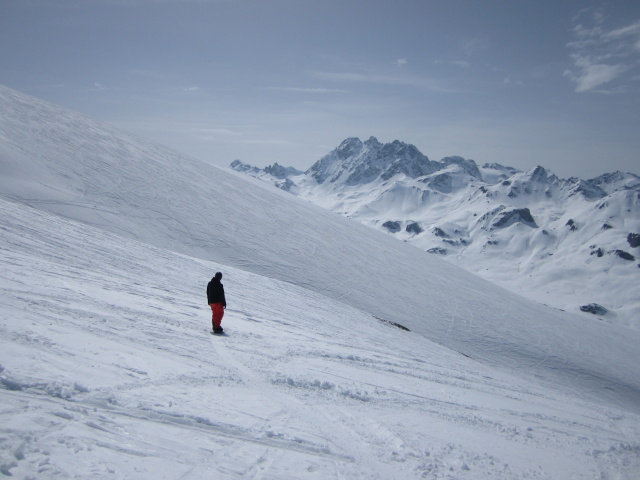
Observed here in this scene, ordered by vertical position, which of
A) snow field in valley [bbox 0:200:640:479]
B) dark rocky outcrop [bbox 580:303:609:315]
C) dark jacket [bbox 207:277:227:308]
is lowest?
dark rocky outcrop [bbox 580:303:609:315]

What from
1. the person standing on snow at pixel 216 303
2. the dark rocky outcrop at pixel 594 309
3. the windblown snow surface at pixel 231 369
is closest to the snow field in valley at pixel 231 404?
the windblown snow surface at pixel 231 369

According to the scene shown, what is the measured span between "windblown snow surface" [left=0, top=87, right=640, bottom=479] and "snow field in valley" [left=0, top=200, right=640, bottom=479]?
1.4 inches

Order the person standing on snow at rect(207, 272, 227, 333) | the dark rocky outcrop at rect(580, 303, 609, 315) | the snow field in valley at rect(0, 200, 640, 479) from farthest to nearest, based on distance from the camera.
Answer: the dark rocky outcrop at rect(580, 303, 609, 315) < the person standing on snow at rect(207, 272, 227, 333) < the snow field in valley at rect(0, 200, 640, 479)

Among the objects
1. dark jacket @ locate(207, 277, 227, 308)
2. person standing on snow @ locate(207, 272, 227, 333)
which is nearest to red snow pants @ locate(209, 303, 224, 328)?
person standing on snow @ locate(207, 272, 227, 333)

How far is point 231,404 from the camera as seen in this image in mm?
5836

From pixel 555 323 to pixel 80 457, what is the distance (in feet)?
126

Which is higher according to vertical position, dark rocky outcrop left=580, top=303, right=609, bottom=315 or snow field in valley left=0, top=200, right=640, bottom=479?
snow field in valley left=0, top=200, right=640, bottom=479

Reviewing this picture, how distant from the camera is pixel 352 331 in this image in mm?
15961

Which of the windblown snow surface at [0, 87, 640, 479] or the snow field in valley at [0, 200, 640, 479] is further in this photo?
the windblown snow surface at [0, 87, 640, 479]

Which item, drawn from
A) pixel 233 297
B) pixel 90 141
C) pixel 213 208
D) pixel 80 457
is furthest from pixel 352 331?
pixel 90 141

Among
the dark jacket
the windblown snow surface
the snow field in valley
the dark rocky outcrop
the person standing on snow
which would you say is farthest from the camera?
the dark rocky outcrop

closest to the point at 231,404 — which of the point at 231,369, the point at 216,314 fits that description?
the point at 231,369

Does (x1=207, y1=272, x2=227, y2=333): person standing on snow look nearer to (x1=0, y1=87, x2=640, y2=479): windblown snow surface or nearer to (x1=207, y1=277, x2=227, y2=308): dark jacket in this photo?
(x1=207, y1=277, x2=227, y2=308): dark jacket

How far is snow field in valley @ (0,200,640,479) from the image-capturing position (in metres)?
4.36
